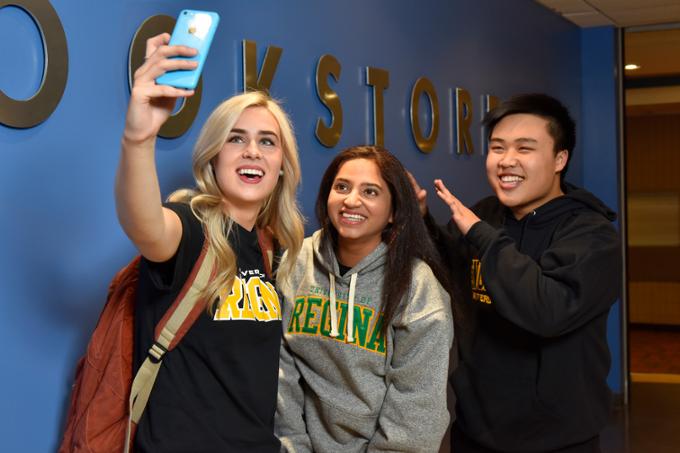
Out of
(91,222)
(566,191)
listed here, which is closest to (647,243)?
(566,191)

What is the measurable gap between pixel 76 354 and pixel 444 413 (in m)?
1.00

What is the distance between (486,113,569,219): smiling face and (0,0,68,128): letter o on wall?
1303 mm

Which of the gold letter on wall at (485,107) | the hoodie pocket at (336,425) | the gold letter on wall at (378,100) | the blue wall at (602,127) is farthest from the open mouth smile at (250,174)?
the blue wall at (602,127)

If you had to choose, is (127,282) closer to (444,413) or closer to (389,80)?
(444,413)

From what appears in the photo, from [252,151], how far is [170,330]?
465 millimetres

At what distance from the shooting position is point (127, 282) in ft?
6.13

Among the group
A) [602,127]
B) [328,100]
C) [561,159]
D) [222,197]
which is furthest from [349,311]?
[602,127]

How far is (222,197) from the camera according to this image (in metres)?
1.97

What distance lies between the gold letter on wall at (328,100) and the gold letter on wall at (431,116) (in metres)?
0.69

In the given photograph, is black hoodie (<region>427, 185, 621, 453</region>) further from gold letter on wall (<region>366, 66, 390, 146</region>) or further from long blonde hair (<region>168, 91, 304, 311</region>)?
gold letter on wall (<region>366, 66, 390, 146</region>)

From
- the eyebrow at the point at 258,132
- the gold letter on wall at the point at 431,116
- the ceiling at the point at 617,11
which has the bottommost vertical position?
the eyebrow at the point at 258,132

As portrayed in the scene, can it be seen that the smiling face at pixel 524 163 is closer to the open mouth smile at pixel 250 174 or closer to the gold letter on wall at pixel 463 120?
the open mouth smile at pixel 250 174

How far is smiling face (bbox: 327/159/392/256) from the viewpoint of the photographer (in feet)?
7.50

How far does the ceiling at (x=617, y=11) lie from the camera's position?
547 centimetres
